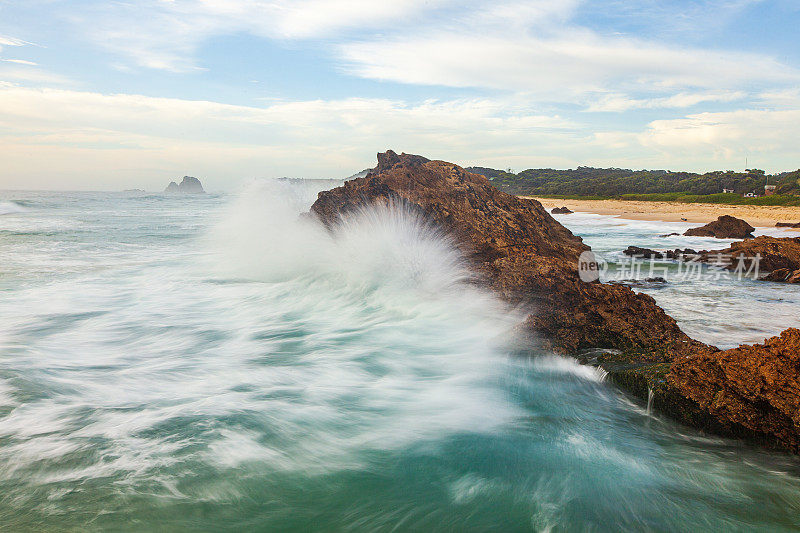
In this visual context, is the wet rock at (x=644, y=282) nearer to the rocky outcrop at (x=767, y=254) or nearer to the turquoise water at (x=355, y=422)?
the turquoise water at (x=355, y=422)

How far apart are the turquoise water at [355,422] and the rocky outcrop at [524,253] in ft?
0.90

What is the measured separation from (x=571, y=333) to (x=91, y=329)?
229 inches

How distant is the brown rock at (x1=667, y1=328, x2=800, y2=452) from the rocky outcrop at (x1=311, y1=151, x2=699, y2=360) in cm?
75

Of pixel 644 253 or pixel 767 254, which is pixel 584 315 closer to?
pixel 767 254

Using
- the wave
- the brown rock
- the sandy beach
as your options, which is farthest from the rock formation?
the wave

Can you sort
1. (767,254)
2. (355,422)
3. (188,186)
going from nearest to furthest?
(355,422) < (767,254) < (188,186)

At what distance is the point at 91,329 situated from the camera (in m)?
6.14

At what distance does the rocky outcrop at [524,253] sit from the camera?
14.3 ft

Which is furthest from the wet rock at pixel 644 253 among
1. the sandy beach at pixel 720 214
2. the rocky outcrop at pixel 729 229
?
the sandy beach at pixel 720 214

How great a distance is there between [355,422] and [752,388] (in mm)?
2650

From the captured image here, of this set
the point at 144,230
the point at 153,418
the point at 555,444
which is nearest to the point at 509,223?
the point at 555,444

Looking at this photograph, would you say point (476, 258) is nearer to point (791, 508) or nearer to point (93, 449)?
point (791, 508)

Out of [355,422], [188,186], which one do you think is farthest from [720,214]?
[188,186]

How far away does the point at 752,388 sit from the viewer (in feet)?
9.47
